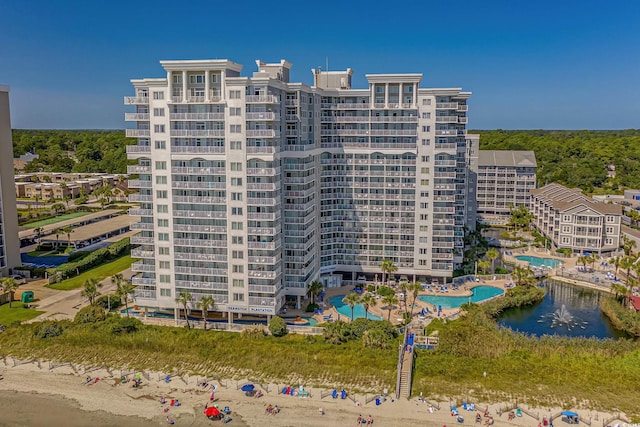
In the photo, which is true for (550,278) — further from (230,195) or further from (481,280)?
(230,195)

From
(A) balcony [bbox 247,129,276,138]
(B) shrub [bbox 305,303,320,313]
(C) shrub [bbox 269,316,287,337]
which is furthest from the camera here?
(B) shrub [bbox 305,303,320,313]

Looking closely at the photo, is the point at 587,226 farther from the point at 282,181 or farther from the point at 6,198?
the point at 6,198

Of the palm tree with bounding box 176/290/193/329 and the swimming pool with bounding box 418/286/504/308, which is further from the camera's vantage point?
the swimming pool with bounding box 418/286/504/308

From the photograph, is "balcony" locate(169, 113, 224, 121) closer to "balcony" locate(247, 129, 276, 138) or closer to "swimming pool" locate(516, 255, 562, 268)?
"balcony" locate(247, 129, 276, 138)

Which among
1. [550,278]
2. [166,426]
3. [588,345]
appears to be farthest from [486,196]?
[166,426]

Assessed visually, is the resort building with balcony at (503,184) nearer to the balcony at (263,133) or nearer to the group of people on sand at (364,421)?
the balcony at (263,133)

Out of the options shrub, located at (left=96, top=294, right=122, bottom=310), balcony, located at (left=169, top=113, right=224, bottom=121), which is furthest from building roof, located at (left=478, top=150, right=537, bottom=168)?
shrub, located at (left=96, top=294, right=122, bottom=310)

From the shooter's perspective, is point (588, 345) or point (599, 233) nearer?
point (588, 345)
